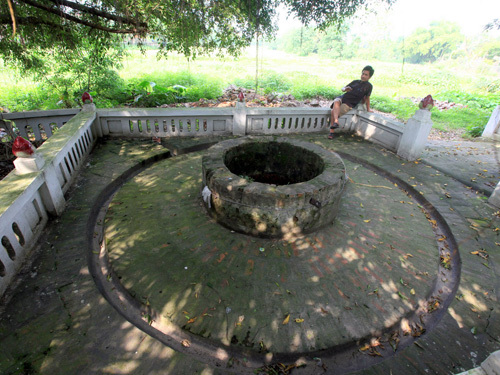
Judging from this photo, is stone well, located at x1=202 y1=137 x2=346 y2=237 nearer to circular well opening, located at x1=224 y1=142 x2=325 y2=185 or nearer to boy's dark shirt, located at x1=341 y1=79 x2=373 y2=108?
circular well opening, located at x1=224 y1=142 x2=325 y2=185

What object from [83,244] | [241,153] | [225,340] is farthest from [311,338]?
[241,153]

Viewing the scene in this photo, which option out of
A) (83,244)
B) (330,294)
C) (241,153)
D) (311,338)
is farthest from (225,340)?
(241,153)

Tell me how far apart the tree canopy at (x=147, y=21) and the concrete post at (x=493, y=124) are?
504cm

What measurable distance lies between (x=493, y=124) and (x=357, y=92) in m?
5.44

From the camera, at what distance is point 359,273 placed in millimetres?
3002

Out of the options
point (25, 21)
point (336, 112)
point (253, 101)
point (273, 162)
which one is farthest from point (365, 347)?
point (253, 101)

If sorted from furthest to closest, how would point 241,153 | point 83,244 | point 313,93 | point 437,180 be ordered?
point 313,93, point 437,180, point 241,153, point 83,244

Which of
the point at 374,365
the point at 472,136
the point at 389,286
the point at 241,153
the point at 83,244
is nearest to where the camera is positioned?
the point at 374,365

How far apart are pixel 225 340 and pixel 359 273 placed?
1.72 meters

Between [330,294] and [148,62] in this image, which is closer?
[330,294]

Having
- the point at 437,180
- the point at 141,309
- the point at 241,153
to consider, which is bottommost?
the point at 141,309

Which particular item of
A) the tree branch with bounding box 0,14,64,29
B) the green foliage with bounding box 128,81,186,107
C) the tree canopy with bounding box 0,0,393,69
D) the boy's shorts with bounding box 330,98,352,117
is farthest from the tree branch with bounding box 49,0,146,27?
the boy's shorts with bounding box 330,98,352,117

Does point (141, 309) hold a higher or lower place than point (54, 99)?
lower

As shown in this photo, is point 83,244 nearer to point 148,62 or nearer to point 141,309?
point 141,309
